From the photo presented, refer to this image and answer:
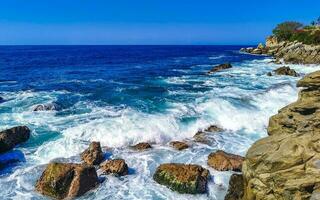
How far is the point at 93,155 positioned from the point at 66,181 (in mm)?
3838

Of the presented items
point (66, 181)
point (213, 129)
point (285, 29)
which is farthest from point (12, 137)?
point (285, 29)

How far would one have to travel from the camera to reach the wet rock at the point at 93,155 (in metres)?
20.9

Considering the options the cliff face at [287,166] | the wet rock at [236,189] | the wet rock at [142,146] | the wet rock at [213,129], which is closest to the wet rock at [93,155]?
the wet rock at [142,146]

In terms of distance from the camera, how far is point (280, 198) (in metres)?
12.9

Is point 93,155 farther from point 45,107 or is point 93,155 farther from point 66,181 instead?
point 45,107

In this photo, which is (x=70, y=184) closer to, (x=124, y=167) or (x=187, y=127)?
(x=124, y=167)

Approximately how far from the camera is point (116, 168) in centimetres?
1939

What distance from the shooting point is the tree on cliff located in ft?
365

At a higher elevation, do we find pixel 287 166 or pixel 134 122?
pixel 287 166

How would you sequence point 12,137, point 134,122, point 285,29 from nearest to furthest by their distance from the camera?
point 12,137
point 134,122
point 285,29

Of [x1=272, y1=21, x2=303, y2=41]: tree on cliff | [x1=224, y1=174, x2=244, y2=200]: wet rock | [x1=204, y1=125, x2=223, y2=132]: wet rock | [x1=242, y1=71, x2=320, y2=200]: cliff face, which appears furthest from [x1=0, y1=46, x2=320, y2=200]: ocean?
[x1=272, y1=21, x2=303, y2=41]: tree on cliff

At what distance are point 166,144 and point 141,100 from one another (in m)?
12.5

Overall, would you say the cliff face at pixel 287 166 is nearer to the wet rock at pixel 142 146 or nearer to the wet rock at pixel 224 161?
the wet rock at pixel 224 161

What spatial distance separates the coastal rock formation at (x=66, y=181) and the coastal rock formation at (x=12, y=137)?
19.6 feet
